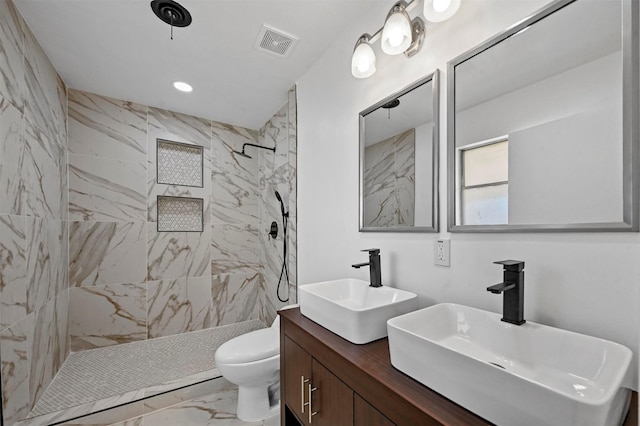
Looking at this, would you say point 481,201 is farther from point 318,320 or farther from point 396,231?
point 318,320

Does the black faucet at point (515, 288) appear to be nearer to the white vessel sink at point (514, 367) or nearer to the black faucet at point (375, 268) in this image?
the white vessel sink at point (514, 367)

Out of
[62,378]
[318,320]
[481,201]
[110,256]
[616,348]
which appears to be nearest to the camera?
[616,348]

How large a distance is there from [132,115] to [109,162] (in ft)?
1.71

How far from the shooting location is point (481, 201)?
38.8 inches

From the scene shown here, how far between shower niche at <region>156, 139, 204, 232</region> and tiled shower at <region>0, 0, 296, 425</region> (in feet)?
0.21

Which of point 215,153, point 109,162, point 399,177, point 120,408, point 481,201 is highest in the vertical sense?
point 215,153

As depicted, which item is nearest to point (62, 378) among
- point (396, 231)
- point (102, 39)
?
point (102, 39)

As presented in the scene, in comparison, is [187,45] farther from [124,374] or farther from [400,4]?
[124,374]

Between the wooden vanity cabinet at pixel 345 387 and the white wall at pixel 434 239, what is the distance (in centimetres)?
42

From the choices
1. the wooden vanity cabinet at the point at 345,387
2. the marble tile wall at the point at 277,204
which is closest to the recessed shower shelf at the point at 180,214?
the marble tile wall at the point at 277,204

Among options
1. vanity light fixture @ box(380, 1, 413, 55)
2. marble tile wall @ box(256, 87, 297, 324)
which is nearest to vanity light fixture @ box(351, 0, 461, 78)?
vanity light fixture @ box(380, 1, 413, 55)

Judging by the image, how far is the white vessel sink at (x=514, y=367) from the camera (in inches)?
19.0

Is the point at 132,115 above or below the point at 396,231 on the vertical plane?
above

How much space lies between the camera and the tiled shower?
4.92ft
